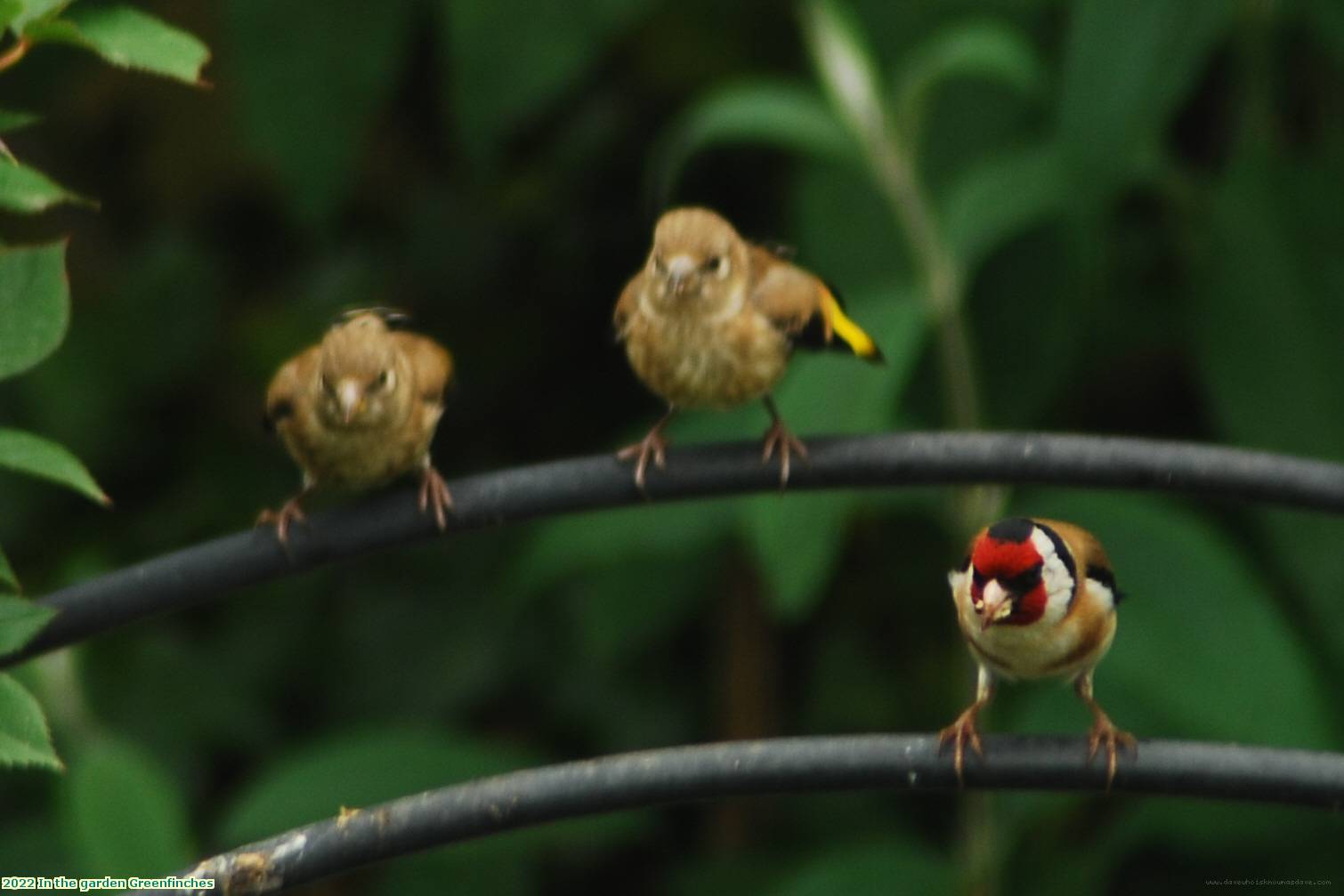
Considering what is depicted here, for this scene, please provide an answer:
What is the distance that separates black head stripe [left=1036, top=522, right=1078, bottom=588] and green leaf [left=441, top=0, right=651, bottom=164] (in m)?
1.79

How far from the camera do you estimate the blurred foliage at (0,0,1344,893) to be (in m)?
3.70

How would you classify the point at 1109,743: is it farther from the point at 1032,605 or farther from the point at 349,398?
the point at 349,398

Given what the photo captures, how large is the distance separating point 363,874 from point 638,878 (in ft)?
2.51

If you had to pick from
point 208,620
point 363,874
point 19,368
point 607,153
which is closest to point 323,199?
point 607,153

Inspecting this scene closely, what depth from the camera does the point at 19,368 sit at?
6.14ft

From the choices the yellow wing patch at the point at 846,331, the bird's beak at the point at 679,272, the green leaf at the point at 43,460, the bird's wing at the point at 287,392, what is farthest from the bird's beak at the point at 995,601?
the green leaf at the point at 43,460

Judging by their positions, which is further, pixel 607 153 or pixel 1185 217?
pixel 607 153

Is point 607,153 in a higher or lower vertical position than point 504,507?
higher

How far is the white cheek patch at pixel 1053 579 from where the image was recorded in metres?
2.65

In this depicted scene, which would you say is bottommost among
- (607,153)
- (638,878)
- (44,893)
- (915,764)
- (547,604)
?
(915,764)

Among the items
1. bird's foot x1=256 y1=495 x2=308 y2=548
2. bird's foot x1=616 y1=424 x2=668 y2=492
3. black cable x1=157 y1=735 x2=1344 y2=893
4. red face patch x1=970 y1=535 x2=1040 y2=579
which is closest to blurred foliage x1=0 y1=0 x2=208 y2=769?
black cable x1=157 y1=735 x2=1344 y2=893

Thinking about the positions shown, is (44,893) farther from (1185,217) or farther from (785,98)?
(1185,217)

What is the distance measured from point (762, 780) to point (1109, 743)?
428mm

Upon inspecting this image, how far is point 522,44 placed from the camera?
13.5ft
